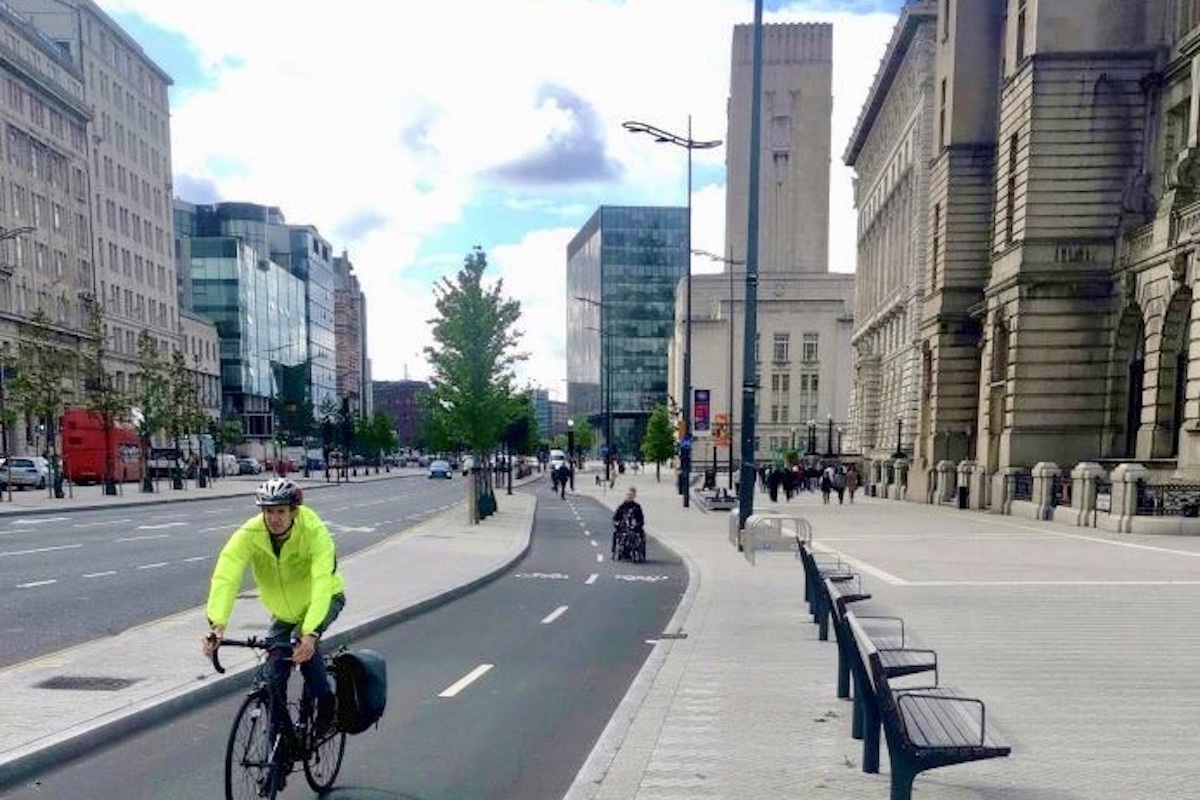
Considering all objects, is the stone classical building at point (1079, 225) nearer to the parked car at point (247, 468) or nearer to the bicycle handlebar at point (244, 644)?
the bicycle handlebar at point (244, 644)

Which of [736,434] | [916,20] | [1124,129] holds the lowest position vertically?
[736,434]

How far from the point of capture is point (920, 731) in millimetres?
4246

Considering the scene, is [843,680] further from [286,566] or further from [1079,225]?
[1079,225]

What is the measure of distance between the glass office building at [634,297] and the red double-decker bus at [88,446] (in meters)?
84.3

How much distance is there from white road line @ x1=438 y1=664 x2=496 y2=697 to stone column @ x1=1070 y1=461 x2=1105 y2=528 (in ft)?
69.9

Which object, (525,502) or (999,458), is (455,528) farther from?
(999,458)

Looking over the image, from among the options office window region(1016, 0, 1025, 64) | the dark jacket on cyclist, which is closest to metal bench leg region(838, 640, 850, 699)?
the dark jacket on cyclist

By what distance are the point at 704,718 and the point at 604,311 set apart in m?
133

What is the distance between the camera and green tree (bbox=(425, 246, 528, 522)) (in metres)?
25.6

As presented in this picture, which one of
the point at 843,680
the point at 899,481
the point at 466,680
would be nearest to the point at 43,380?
the point at 466,680

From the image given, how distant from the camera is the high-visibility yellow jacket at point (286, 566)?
459 centimetres

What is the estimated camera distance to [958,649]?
8.45 m

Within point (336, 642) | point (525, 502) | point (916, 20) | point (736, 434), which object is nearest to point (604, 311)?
point (736, 434)

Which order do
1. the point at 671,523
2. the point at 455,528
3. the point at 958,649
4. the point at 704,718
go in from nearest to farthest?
the point at 704,718 < the point at 958,649 < the point at 455,528 < the point at 671,523
